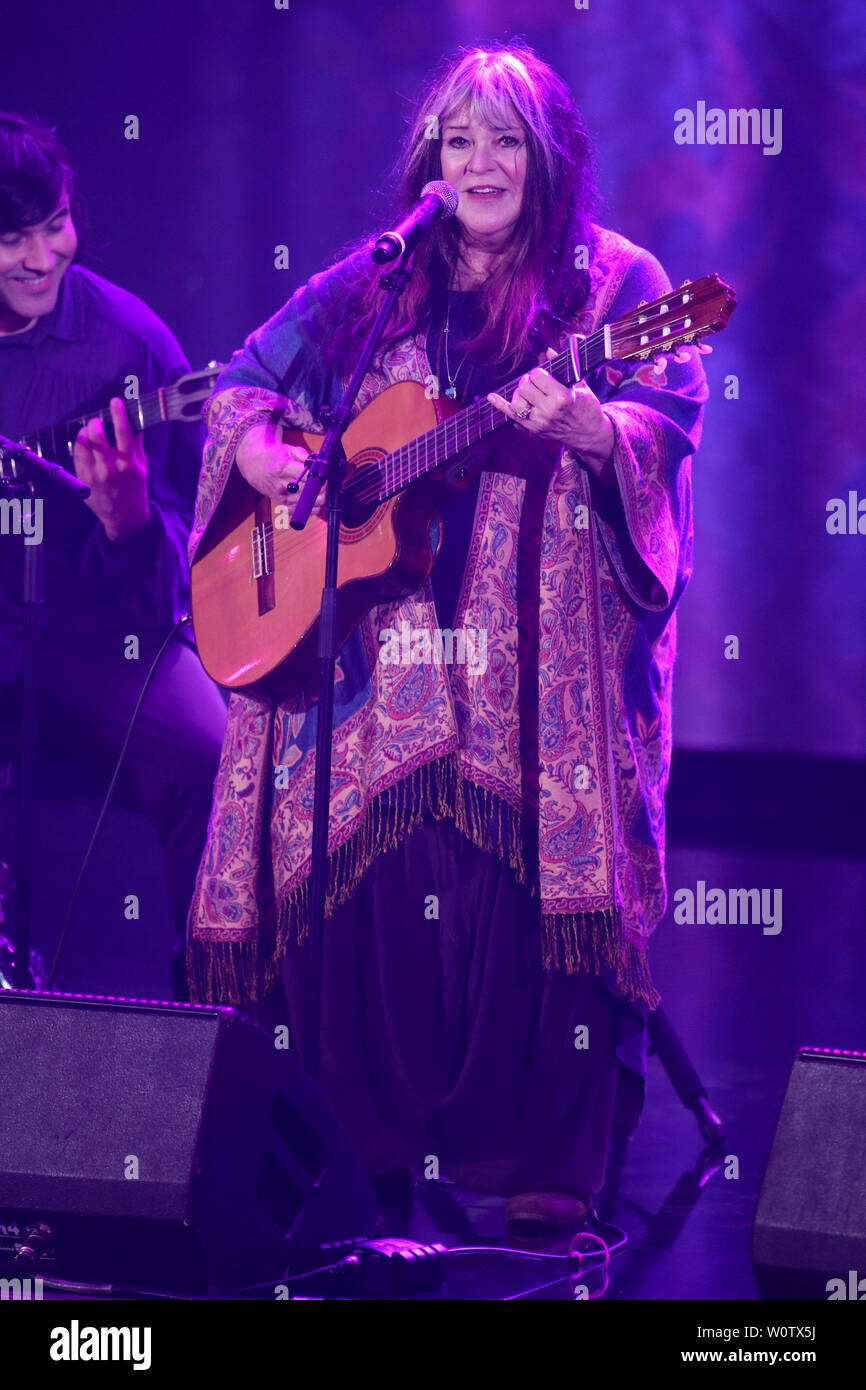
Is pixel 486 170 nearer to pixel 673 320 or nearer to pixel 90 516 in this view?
pixel 673 320

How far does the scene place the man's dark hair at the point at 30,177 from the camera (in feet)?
14.8

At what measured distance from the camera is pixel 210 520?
333 centimetres

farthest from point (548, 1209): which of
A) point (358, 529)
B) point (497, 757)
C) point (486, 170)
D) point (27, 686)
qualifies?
point (486, 170)

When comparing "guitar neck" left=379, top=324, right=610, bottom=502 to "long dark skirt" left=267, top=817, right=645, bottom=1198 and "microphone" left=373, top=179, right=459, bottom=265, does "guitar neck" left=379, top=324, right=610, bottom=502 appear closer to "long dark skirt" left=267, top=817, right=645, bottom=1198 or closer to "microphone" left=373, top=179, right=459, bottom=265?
"microphone" left=373, top=179, right=459, bottom=265

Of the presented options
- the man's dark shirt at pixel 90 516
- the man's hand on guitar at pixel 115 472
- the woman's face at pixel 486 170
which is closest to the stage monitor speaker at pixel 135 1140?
the woman's face at pixel 486 170

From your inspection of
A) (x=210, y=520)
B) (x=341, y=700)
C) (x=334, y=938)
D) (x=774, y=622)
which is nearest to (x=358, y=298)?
(x=210, y=520)

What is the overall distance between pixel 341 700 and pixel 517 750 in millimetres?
351

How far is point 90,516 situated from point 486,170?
5.26 ft

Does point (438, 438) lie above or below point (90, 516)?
below

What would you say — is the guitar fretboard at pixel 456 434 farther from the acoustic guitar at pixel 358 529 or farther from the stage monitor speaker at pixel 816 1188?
the stage monitor speaker at pixel 816 1188

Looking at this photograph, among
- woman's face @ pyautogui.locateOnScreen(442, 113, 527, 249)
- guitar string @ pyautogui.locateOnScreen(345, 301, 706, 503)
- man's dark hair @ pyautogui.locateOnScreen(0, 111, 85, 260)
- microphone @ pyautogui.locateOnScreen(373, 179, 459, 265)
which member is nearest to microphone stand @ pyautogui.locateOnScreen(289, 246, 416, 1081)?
microphone @ pyautogui.locateOnScreen(373, 179, 459, 265)

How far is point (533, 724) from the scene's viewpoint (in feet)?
9.85
